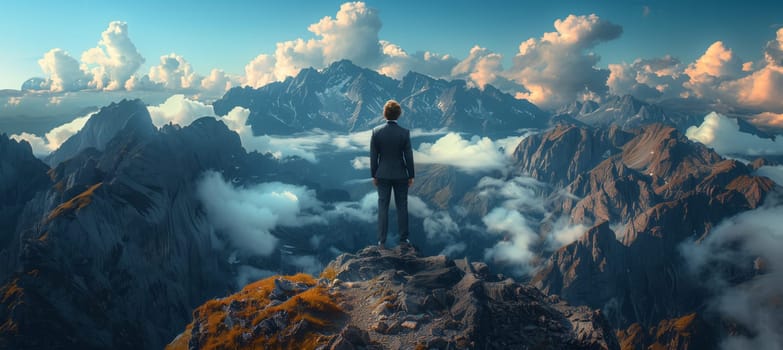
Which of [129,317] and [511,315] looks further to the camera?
[129,317]

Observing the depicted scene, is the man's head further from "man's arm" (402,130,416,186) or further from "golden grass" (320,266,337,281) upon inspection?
"golden grass" (320,266,337,281)

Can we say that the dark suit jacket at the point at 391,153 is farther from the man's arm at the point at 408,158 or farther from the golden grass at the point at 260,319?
the golden grass at the point at 260,319

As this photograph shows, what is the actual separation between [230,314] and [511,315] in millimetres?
11450

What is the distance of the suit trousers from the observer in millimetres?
20297

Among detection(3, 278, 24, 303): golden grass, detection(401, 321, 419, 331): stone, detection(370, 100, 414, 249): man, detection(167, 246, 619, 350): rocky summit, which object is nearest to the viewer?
detection(167, 246, 619, 350): rocky summit

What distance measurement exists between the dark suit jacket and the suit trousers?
0.45 meters

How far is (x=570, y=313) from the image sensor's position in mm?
19125

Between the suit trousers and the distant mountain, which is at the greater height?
the suit trousers

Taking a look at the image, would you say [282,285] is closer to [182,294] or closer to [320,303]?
[320,303]

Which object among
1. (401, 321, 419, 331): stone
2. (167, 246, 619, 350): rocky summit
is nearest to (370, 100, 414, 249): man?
(167, 246, 619, 350): rocky summit

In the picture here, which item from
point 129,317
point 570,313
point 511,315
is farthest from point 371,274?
point 129,317

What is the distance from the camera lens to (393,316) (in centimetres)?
1641

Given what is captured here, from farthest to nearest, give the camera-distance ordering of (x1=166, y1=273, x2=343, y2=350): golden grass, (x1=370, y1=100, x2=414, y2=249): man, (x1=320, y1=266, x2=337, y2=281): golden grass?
1. (x1=320, y1=266, x2=337, y2=281): golden grass
2. (x1=370, y1=100, x2=414, y2=249): man
3. (x1=166, y1=273, x2=343, y2=350): golden grass

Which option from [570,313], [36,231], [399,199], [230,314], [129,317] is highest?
[399,199]
